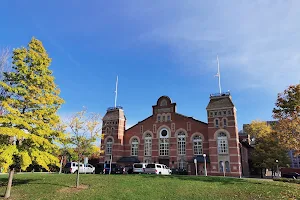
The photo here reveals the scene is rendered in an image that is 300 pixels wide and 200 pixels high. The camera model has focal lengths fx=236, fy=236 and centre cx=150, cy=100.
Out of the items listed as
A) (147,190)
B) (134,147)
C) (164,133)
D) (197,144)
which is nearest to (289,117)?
(147,190)

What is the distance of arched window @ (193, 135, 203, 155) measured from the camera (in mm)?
42594

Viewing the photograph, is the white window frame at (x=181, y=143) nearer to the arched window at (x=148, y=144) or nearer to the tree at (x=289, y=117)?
the arched window at (x=148, y=144)

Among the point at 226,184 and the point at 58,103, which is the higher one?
the point at 58,103

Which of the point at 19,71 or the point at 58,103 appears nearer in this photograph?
the point at 19,71

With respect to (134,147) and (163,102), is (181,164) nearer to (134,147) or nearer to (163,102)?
(134,147)

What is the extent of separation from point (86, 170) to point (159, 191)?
72.0ft

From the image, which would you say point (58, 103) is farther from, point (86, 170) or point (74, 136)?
point (86, 170)

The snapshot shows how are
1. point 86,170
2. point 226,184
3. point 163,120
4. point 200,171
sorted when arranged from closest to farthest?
point 226,184 → point 86,170 → point 200,171 → point 163,120

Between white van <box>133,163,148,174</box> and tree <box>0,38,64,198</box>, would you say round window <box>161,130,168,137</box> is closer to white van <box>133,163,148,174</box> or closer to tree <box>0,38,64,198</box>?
white van <box>133,163,148,174</box>

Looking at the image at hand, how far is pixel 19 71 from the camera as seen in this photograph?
57.1ft

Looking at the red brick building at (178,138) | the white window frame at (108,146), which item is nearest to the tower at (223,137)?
the red brick building at (178,138)

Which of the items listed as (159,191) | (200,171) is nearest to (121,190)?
(159,191)

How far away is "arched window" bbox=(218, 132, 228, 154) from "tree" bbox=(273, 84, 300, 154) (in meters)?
16.3

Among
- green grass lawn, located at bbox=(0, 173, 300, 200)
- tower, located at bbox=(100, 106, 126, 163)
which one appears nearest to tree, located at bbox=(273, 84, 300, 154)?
green grass lawn, located at bbox=(0, 173, 300, 200)
